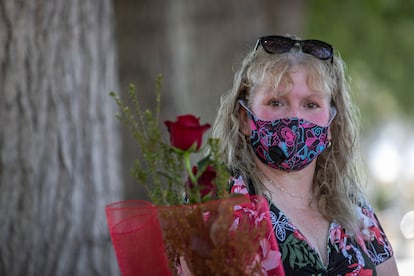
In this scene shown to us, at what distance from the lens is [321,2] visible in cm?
1410

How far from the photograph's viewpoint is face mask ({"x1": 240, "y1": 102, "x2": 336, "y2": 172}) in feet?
10.8

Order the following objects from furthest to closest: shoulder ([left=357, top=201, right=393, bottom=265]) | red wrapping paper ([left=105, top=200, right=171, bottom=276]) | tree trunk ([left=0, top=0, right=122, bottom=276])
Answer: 1. tree trunk ([left=0, top=0, right=122, bottom=276])
2. shoulder ([left=357, top=201, right=393, bottom=265])
3. red wrapping paper ([left=105, top=200, right=171, bottom=276])

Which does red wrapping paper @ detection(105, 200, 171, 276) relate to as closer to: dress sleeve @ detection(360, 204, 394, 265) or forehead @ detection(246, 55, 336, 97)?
forehead @ detection(246, 55, 336, 97)

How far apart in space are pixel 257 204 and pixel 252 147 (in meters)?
0.49

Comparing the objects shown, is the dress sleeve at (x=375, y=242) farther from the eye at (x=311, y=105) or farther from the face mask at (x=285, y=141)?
the eye at (x=311, y=105)

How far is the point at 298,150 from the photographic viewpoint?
10.9 ft

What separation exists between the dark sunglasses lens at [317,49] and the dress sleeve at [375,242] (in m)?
0.74

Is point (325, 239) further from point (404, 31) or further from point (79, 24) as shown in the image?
point (404, 31)

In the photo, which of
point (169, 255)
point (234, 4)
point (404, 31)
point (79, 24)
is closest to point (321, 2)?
point (404, 31)

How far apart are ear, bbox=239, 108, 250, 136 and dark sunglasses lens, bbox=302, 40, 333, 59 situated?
37 cm

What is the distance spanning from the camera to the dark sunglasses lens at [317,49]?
347cm

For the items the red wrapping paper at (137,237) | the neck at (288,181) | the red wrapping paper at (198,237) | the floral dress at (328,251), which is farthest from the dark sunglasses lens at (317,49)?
the red wrapping paper at (137,237)

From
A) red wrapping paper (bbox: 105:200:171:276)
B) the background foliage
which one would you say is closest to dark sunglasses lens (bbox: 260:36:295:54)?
red wrapping paper (bbox: 105:200:171:276)

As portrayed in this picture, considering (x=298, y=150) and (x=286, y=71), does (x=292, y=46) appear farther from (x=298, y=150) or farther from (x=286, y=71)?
(x=298, y=150)
